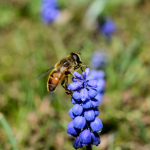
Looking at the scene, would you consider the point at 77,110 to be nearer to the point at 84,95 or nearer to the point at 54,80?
the point at 84,95

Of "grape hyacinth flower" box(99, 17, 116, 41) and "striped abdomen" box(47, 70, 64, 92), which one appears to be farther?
"grape hyacinth flower" box(99, 17, 116, 41)

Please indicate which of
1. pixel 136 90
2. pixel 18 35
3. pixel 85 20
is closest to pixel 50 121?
pixel 136 90

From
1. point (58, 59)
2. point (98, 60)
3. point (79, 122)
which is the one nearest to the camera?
point (79, 122)

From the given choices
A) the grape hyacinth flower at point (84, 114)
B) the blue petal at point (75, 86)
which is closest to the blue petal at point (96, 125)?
the grape hyacinth flower at point (84, 114)

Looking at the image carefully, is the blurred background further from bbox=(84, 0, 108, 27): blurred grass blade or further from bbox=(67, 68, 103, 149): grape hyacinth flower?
bbox=(67, 68, 103, 149): grape hyacinth flower

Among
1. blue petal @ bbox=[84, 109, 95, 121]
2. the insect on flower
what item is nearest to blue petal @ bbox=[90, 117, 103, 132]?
blue petal @ bbox=[84, 109, 95, 121]

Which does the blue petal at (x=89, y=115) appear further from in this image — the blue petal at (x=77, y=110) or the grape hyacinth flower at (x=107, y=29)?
the grape hyacinth flower at (x=107, y=29)

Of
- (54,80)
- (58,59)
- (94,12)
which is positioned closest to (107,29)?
(58,59)

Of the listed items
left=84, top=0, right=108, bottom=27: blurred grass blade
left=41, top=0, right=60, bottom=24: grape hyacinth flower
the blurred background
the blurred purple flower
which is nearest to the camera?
the blurred background
